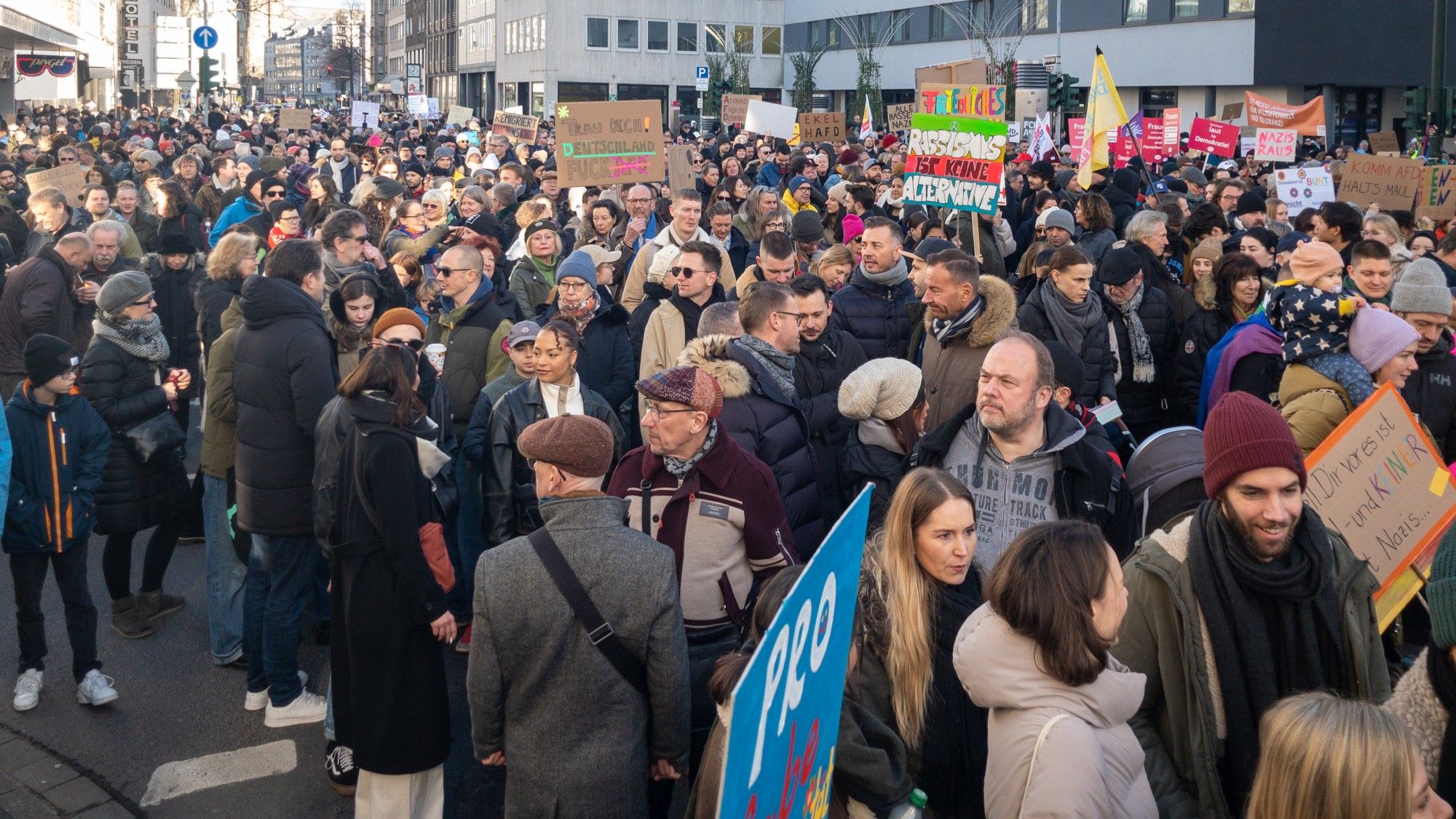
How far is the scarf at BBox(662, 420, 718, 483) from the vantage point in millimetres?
4305

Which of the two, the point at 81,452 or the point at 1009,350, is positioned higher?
the point at 1009,350

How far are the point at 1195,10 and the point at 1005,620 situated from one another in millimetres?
42548

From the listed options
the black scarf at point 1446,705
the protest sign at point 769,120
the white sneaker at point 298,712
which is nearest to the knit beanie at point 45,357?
the white sneaker at point 298,712

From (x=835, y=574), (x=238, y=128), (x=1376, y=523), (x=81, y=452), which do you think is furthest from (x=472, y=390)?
(x=238, y=128)

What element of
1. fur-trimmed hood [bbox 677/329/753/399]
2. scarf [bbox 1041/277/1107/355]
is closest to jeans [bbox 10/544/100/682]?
fur-trimmed hood [bbox 677/329/753/399]

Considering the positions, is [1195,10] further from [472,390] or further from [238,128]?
[472,390]

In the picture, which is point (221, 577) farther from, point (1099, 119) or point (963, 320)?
point (1099, 119)

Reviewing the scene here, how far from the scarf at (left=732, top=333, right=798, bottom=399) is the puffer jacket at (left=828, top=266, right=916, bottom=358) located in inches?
71.5

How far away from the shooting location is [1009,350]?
427cm

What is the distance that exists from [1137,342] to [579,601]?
4760mm

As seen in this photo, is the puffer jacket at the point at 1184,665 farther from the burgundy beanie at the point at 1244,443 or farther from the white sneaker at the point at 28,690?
the white sneaker at the point at 28,690

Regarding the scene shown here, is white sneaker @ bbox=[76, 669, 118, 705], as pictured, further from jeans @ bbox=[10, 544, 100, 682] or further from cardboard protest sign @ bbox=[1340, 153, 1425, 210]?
cardboard protest sign @ bbox=[1340, 153, 1425, 210]

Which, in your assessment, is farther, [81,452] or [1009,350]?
[81,452]

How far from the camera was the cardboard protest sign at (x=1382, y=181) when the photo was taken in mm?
11797
